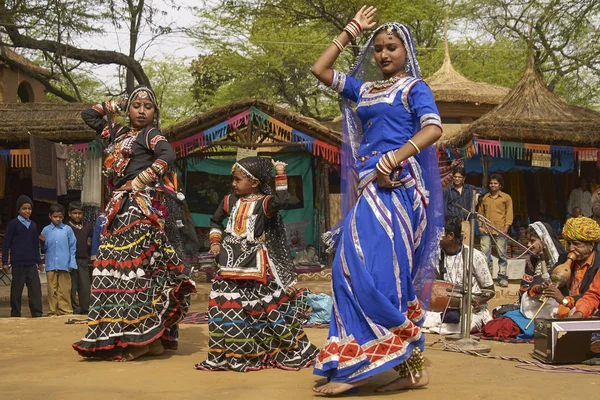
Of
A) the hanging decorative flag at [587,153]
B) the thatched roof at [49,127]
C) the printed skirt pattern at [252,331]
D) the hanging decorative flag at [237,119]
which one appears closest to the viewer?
the printed skirt pattern at [252,331]

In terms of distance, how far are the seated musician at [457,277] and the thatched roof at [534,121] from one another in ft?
27.3

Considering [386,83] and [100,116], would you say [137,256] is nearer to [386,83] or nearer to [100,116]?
[100,116]

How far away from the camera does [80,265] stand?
12.0 meters

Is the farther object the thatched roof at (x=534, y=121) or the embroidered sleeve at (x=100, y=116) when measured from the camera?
the thatched roof at (x=534, y=121)

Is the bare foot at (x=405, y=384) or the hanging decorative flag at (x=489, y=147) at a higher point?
the hanging decorative flag at (x=489, y=147)

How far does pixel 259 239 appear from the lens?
6.34 metres

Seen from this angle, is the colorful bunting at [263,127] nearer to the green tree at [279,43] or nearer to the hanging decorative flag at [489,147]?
the hanging decorative flag at [489,147]

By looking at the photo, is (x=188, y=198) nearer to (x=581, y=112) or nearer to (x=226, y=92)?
(x=581, y=112)

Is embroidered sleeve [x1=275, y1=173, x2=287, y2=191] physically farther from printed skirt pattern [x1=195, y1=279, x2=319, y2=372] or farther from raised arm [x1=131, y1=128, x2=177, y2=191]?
raised arm [x1=131, y1=128, x2=177, y2=191]

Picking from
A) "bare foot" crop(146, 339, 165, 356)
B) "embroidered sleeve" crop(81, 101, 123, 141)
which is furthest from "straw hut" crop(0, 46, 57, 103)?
"bare foot" crop(146, 339, 165, 356)

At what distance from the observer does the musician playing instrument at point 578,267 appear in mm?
6805

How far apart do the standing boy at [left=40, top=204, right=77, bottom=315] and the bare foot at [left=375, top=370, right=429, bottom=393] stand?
774 centimetres

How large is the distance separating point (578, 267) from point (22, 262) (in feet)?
25.1

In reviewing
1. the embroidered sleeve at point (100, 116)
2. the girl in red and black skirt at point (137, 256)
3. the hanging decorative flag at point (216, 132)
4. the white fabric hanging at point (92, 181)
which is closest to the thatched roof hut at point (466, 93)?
the hanging decorative flag at point (216, 132)
